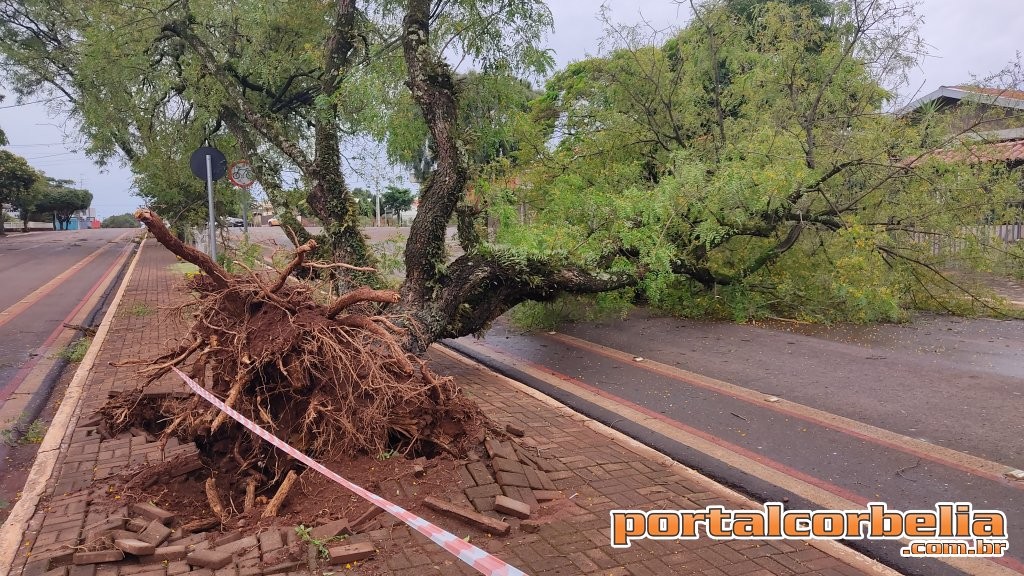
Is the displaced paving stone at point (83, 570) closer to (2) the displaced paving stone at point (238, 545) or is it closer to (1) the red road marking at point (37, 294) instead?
(2) the displaced paving stone at point (238, 545)

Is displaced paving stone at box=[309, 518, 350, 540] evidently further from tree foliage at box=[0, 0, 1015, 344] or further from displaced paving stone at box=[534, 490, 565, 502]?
tree foliage at box=[0, 0, 1015, 344]

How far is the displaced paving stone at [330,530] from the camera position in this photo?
3.32 meters

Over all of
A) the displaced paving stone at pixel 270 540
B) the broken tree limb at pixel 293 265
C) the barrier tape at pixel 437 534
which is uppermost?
the broken tree limb at pixel 293 265

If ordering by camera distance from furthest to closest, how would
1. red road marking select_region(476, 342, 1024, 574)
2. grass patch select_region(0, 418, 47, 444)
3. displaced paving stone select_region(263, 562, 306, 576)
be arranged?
grass patch select_region(0, 418, 47, 444) < red road marking select_region(476, 342, 1024, 574) < displaced paving stone select_region(263, 562, 306, 576)

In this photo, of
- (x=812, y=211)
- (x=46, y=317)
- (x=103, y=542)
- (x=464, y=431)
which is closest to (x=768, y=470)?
(x=464, y=431)

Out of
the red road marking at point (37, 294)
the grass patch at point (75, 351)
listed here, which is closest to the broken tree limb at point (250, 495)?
the grass patch at point (75, 351)

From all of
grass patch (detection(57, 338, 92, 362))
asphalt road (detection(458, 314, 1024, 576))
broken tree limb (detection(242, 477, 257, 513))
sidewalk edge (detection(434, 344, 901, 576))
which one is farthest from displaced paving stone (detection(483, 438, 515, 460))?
grass patch (detection(57, 338, 92, 362))

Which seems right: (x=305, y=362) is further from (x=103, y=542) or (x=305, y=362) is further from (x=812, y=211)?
(x=812, y=211)

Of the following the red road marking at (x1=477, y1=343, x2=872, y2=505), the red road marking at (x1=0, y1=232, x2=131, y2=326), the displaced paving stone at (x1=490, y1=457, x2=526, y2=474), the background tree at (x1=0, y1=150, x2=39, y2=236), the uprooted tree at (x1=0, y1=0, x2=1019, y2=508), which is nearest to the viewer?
the displaced paving stone at (x1=490, y1=457, x2=526, y2=474)

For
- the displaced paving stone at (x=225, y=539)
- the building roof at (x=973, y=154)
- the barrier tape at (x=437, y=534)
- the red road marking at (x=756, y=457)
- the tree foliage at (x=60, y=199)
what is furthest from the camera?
the tree foliage at (x=60, y=199)

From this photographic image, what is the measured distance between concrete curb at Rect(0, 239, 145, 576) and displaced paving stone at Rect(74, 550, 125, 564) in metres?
0.34

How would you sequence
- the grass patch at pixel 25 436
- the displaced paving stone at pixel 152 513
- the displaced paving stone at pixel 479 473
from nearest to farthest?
the displaced paving stone at pixel 152 513
the displaced paving stone at pixel 479 473
the grass patch at pixel 25 436

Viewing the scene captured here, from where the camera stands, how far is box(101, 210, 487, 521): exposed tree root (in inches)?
163

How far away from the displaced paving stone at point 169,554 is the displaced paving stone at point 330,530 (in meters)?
0.62
